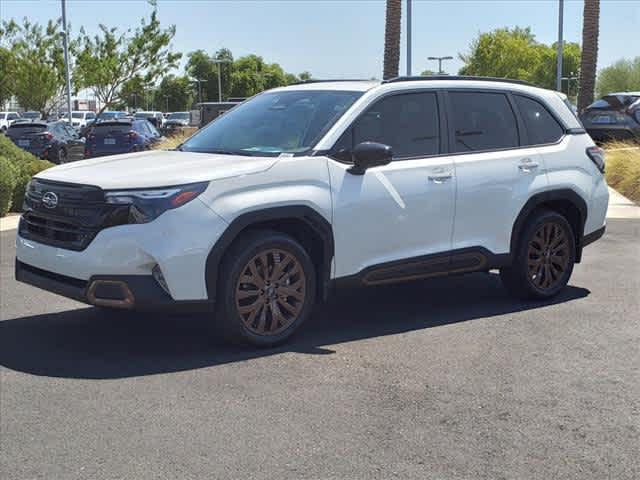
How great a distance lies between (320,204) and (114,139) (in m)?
18.3

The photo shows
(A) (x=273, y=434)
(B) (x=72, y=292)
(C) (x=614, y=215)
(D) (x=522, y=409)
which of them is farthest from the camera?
(C) (x=614, y=215)

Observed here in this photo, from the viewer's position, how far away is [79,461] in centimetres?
426

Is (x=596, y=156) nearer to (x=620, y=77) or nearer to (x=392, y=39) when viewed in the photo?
(x=392, y=39)

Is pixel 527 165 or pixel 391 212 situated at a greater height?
pixel 527 165

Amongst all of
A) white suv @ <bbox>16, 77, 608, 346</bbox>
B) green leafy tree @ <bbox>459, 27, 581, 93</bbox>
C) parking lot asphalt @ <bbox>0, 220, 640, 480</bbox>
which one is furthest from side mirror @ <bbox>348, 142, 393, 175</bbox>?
green leafy tree @ <bbox>459, 27, 581, 93</bbox>

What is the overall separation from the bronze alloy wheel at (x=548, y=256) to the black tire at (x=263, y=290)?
7.50 ft

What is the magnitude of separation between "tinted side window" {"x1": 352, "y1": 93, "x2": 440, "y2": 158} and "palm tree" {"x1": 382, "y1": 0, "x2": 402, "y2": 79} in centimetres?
2035

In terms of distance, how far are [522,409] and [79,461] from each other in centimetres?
239

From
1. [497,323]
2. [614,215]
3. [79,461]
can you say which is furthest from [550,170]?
[614,215]

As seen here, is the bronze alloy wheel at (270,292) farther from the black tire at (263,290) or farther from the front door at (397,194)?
the front door at (397,194)

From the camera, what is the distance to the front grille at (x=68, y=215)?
565 cm

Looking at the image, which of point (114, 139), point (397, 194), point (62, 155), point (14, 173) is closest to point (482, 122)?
point (397, 194)

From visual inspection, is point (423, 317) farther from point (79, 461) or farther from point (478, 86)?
point (79, 461)

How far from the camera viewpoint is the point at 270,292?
19.8 feet
